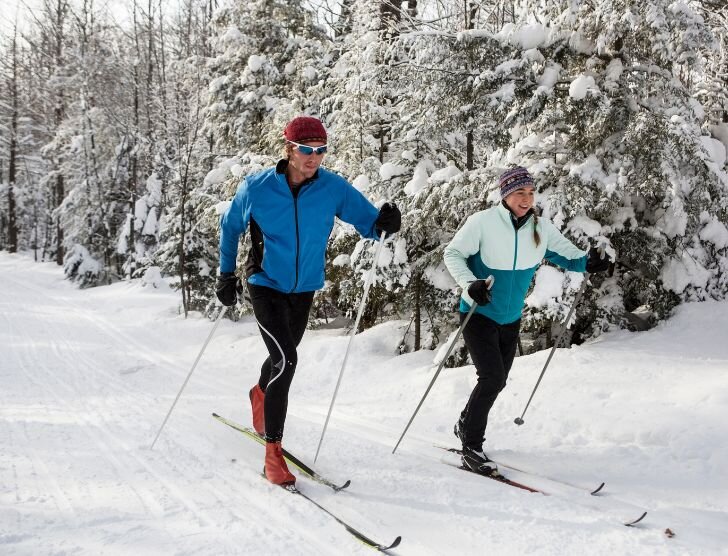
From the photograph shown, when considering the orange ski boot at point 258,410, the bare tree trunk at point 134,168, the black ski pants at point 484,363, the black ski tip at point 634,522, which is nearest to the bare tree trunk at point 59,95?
the bare tree trunk at point 134,168

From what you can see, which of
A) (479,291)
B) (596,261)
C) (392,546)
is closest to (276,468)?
(392,546)

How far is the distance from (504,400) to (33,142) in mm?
41228

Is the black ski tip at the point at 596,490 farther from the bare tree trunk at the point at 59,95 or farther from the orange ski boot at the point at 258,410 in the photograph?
the bare tree trunk at the point at 59,95

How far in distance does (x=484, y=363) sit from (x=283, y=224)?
173 cm

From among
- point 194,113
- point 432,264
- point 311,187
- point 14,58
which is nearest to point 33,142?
point 14,58

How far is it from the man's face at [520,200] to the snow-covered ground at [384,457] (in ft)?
6.10

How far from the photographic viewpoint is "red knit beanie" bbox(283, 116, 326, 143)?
3776mm

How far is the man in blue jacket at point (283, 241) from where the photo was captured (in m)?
3.83

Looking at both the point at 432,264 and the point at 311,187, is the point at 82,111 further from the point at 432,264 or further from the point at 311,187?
the point at 311,187

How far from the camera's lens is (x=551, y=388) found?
5660 mm

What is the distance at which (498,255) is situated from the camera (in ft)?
13.4

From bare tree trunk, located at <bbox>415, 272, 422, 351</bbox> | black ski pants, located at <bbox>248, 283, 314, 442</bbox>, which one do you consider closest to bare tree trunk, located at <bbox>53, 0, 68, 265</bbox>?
bare tree trunk, located at <bbox>415, 272, 422, 351</bbox>

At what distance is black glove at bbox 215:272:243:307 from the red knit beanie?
3.49 feet

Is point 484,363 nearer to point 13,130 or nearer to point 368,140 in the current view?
point 368,140
